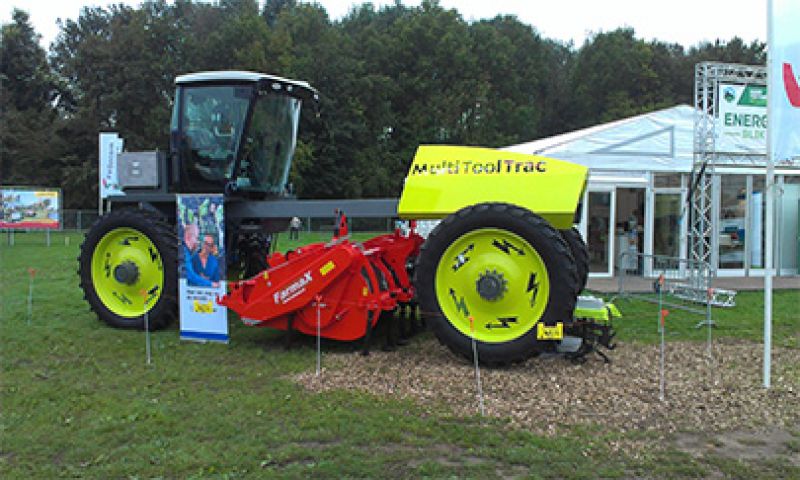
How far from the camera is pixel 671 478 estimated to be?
3.40 metres

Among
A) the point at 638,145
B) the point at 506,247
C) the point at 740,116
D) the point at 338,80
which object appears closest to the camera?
the point at 506,247

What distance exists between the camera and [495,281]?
524cm

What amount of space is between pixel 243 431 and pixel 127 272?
3.70m

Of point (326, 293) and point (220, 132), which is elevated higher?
point (220, 132)

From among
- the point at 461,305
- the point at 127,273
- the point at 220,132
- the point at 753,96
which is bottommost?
the point at 461,305

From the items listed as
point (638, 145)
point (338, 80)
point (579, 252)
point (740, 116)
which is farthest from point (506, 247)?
point (338, 80)

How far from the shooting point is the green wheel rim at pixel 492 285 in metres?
5.25

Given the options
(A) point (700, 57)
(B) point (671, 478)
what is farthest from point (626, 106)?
(B) point (671, 478)

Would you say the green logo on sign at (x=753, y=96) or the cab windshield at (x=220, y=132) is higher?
the green logo on sign at (x=753, y=96)

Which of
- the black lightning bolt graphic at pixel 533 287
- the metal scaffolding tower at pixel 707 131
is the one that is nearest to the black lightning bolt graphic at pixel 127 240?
the black lightning bolt graphic at pixel 533 287

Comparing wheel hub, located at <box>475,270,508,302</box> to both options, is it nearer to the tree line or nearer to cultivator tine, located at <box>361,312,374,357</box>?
cultivator tine, located at <box>361,312,374,357</box>

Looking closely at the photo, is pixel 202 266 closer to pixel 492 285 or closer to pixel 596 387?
pixel 492 285

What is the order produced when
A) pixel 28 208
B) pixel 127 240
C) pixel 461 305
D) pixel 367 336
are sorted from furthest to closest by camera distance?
pixel 28 208
pixel 127 240
pixel 367 336
pixel 461 305

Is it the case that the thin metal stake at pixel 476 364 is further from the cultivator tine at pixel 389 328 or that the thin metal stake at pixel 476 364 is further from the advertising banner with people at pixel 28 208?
the advertising banner with people at pixel 28 208
